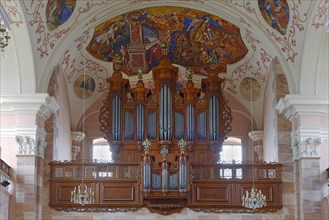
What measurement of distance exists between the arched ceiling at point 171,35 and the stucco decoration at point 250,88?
0.03 metres

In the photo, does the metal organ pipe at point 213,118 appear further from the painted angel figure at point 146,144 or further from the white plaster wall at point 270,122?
the painted angel figure at point 146,144

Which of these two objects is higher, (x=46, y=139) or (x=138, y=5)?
(x=138, y=5)

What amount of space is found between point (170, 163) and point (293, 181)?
3.55 meters

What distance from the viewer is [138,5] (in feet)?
86.0

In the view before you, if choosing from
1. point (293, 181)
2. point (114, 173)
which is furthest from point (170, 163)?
point (293, 181)

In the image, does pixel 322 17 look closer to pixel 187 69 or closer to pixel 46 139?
pixel 187 69

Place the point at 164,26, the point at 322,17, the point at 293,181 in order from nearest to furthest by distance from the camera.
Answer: the point at 322,17
the point at 293,181
the point at 164,26

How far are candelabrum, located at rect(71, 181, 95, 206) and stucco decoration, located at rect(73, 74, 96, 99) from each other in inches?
173

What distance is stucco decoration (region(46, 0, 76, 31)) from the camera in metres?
24.4

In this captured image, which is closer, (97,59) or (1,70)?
(1,70)

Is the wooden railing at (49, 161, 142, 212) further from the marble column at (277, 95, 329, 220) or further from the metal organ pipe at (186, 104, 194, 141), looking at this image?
the marble column at (277, 95, 329, 220)

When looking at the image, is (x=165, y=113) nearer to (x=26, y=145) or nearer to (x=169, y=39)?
(x=169, y=39)

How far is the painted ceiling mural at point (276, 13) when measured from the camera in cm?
2450

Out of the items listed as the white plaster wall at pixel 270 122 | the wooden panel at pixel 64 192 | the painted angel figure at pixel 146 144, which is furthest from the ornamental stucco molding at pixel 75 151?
the white plaster wall at pixel 270 122
